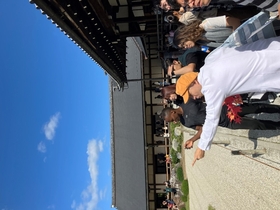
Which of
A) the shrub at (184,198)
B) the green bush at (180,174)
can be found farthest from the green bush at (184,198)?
the green bush at (180,174)

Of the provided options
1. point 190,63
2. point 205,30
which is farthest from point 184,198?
point 205,30

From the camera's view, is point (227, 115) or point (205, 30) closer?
point (205, 30)

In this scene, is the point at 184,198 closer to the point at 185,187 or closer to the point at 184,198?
the point at 184,198

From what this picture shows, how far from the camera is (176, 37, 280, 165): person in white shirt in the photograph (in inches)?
116

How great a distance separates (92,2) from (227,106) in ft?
13.7

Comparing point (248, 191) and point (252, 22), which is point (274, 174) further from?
point (252, 22)

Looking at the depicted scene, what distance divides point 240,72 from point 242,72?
21mm

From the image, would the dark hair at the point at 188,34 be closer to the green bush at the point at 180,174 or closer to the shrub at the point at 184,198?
the shrub at the point at 184,198

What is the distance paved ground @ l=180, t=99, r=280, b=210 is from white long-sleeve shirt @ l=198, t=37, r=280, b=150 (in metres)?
1.41

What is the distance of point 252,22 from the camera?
2.98 m

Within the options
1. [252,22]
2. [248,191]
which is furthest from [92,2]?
[248,191]

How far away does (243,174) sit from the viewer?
5.05 meters

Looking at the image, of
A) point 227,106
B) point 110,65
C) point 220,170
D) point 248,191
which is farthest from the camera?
point 110,65

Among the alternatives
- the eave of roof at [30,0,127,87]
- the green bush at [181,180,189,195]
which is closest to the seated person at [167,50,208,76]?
the eave of roof at [30,0,127,87]
